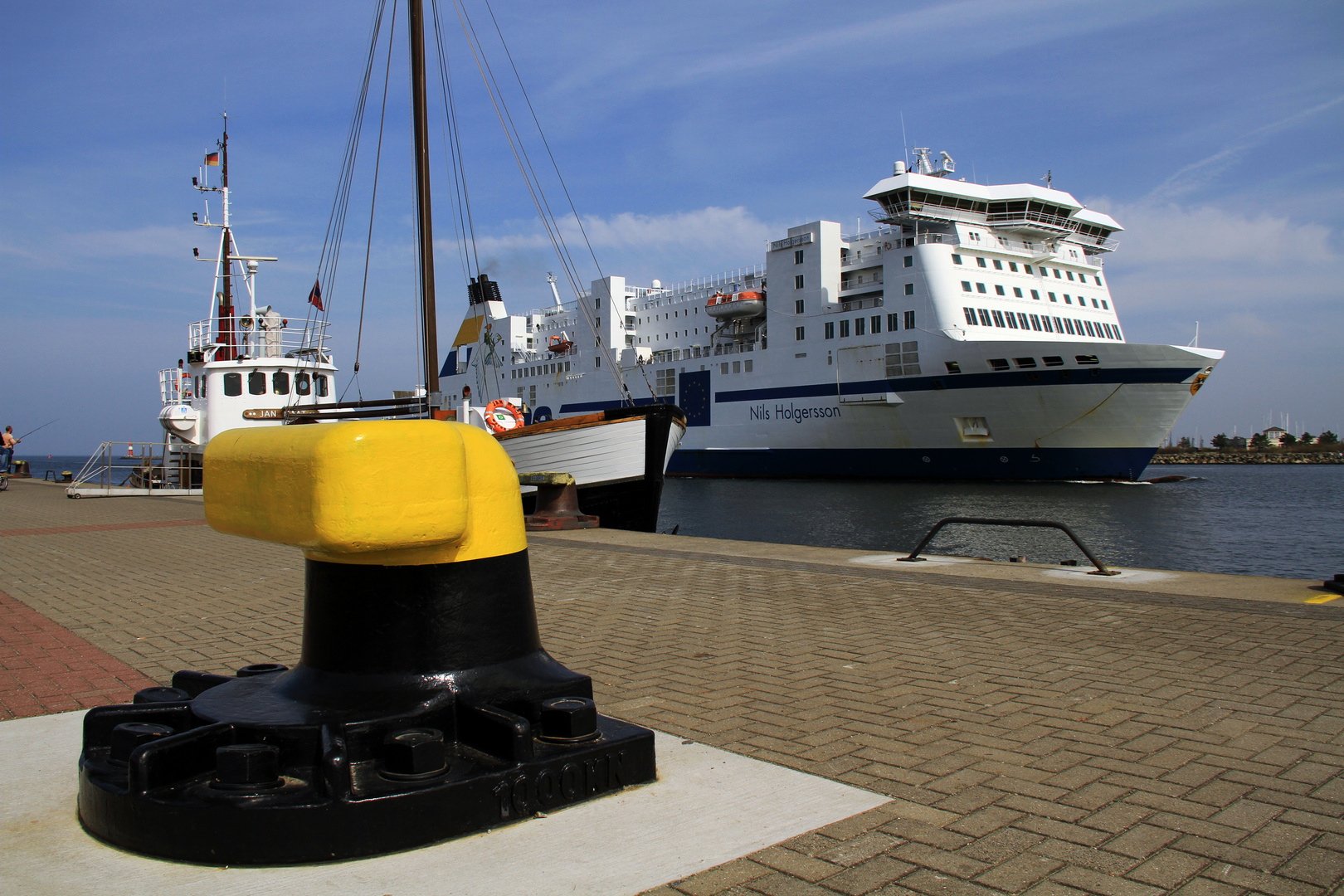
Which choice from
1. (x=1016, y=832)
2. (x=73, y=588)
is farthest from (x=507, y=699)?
(x=73, y=588)

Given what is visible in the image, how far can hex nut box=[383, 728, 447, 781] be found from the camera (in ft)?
6.89

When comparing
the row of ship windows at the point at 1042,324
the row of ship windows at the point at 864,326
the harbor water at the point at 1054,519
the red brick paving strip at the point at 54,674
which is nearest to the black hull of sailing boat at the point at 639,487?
the harbor water at the point at 1054,519

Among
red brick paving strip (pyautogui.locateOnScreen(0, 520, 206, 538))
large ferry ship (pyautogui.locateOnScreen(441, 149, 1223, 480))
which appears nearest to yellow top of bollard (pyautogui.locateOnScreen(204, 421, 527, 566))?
red brick paving strip (pyautogui.locateOnScreen(0, 520, 206, 538))

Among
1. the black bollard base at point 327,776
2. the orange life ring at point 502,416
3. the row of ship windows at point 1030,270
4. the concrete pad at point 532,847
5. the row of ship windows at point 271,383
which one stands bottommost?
the concrete pad at point 532,847

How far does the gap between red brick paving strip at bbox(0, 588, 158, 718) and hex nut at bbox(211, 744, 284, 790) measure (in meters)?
1.83

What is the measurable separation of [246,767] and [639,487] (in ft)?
Answer: 45.5

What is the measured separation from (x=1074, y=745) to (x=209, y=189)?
27.2 meters

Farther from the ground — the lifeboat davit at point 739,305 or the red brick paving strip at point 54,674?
the lifeboat davit at point 739,305

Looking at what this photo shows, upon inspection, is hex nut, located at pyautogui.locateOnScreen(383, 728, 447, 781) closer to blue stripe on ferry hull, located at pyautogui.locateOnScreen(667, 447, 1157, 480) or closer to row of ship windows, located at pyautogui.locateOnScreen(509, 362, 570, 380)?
blue stripe on ferry hull, located at pyautogui.locateOnScreen(667, 447, 1157, 480)

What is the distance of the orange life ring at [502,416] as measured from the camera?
1600 centimetres

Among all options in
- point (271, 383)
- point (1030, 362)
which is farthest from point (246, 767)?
point (1030, 362)

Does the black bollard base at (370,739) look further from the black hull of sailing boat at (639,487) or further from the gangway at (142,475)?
the gangway at (142,475)

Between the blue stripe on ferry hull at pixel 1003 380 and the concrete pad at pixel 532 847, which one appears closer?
the concrete pad at pixel 532 847

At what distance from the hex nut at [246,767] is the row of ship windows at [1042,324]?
35.0 meters
